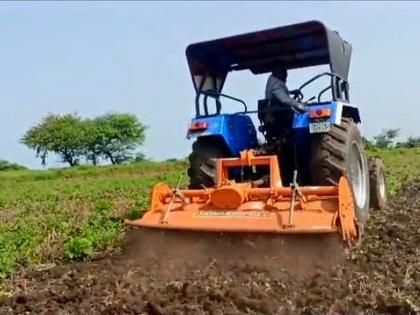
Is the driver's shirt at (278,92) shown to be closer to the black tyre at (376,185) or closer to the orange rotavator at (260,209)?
the orange rotavator at (260,209)

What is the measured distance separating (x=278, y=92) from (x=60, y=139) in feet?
177

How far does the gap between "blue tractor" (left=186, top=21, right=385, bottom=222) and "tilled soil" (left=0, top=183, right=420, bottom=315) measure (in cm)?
99

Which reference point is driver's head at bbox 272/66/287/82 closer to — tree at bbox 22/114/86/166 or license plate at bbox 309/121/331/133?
license plate at bbox 309/121/331/133

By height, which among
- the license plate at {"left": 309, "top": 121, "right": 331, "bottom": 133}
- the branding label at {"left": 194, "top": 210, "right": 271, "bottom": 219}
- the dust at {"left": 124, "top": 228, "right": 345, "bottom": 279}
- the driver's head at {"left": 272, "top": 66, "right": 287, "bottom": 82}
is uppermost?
the driver's head at {"left": 272, "top": 66, "right": 287, "bottom": 82}

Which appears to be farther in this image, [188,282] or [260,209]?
[260,209]

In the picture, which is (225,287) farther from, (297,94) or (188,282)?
(297,94)

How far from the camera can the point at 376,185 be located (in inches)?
302

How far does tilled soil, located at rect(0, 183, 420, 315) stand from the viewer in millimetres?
3672

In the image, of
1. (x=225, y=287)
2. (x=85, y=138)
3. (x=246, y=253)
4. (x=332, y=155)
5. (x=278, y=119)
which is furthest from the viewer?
(x=85, y=138)

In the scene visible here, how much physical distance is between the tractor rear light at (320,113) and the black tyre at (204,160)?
102 cm

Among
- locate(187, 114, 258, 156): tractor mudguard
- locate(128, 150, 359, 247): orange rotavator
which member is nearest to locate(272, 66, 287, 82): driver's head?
locate(187, 114, 258, 156): tractor mudguard

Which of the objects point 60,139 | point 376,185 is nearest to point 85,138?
point 60,139

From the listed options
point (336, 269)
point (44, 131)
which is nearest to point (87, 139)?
point (44, 131)

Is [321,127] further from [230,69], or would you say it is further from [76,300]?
[76,300]
